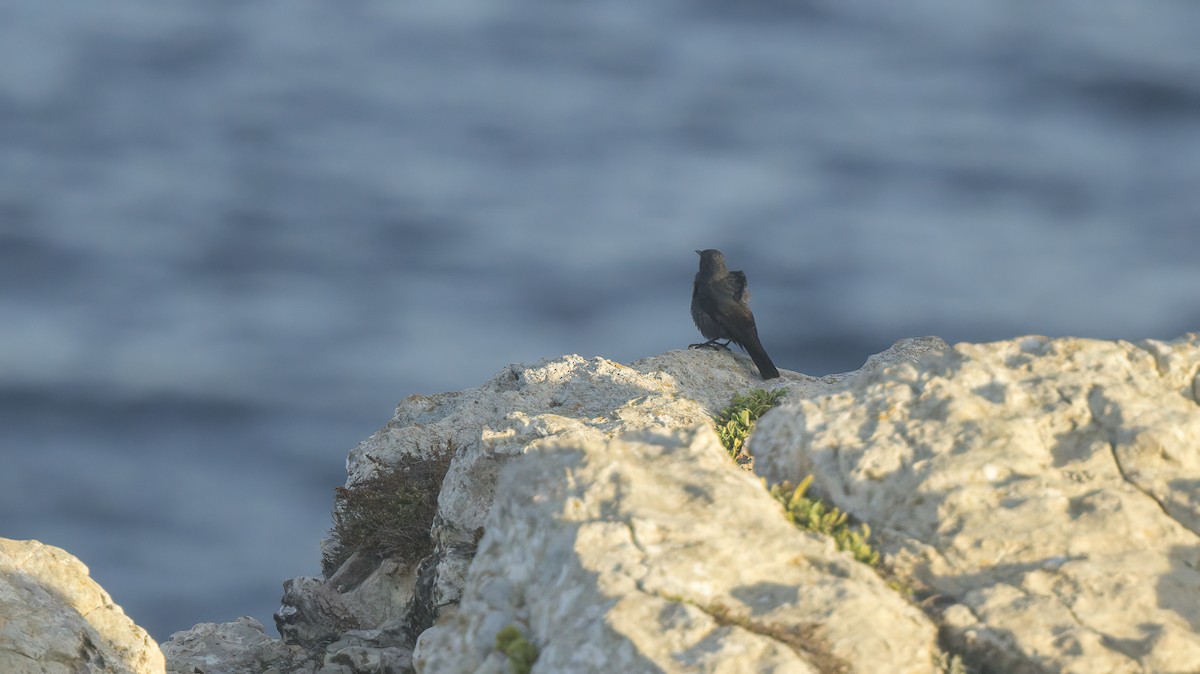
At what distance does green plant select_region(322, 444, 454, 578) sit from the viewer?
13.4 metres

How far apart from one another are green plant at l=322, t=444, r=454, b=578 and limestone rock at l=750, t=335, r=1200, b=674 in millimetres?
6371

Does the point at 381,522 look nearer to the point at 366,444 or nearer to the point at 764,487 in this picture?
the point at 366,444

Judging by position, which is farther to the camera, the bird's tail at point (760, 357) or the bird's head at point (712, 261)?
the bird's head at point (712, 261)

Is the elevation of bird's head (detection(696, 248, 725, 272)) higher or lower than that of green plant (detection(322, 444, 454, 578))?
higher

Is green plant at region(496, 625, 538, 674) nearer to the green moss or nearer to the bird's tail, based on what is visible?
the green moss

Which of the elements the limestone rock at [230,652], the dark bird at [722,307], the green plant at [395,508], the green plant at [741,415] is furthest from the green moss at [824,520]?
the dark bird at [722,307]

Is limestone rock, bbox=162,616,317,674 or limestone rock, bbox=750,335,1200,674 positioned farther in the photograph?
limestone rock, bbox=162,616,317,674

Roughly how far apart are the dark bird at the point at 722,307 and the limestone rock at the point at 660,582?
421 inches

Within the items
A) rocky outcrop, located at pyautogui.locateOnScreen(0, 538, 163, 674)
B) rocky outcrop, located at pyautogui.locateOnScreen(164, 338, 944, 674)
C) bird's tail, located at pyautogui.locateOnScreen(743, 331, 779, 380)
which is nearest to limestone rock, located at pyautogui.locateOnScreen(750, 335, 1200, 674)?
rocky outcrop, located at pyautogui.locateOnScreen(164, 338, 944, 674)

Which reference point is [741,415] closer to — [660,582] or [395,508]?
[395,508]

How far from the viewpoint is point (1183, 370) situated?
771 centimetres

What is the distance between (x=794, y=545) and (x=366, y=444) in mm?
8444

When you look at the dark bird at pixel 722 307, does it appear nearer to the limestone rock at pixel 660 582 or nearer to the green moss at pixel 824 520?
the green moss at pixel 824 520

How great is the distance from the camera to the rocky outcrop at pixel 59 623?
31.0 ft
